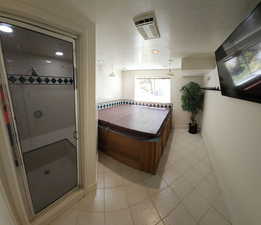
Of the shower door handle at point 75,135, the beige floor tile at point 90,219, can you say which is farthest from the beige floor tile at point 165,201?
the shower door handle at point 75,135

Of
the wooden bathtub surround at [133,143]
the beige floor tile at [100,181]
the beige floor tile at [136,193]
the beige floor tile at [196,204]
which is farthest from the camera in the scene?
the wooden bathtub surround at [133,143]

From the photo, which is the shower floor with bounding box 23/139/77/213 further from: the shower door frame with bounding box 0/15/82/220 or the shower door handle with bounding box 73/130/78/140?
the shower door handle with bounding box 73/130/78/140

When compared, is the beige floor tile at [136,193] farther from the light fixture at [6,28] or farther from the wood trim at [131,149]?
the light fixture at [6,28]

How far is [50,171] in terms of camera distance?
71.0 inches

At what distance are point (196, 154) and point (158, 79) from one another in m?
2.97

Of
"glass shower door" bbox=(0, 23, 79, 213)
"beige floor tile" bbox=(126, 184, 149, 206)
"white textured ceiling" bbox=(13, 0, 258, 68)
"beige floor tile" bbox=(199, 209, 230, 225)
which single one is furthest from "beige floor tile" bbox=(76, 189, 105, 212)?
"white textured ceiling" bbox=(13, 0, 258, 68)

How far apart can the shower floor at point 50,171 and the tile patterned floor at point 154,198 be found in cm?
29

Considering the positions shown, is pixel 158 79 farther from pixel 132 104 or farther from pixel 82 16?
pixel 82 16

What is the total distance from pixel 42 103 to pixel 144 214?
194 cm

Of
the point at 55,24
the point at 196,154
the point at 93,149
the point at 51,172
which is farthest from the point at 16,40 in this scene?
the point at 196,154

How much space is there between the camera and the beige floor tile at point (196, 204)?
4.71 feet

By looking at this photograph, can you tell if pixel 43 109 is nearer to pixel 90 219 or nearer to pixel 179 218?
pixel 90 219

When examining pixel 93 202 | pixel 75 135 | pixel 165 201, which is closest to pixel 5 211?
pixel 75 135

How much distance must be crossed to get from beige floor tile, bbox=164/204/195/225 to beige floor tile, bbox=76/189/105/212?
33.0 inches
